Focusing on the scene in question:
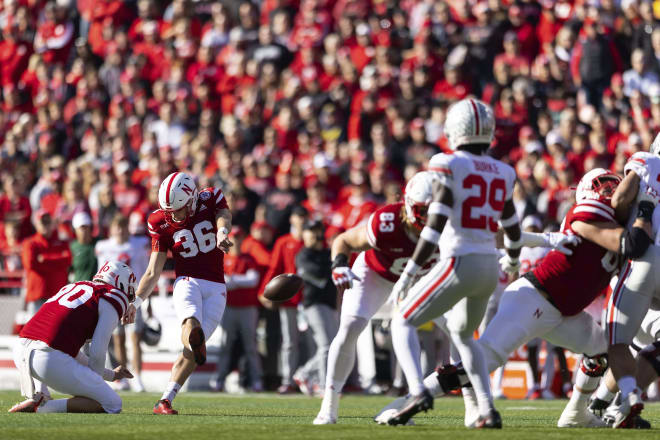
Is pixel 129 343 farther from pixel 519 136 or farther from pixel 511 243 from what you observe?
pixel 511 243

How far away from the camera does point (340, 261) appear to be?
7.49 metres

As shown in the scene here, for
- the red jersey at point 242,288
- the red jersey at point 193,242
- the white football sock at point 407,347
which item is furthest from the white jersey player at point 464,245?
the red jersey at point 242,288

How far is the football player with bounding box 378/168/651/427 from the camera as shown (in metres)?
7.32

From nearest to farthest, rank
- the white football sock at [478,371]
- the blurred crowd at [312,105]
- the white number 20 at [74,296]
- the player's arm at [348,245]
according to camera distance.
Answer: the white football sock at [478,371] < the player's arm at [348,245] < the white number 20 at [74,296] < the blurred crowd at [312,105]

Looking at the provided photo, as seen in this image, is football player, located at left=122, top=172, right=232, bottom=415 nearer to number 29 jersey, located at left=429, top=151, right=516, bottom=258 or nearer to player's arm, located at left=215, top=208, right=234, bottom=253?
player's arm, located at left=215, top=208, right=234, bottom=253

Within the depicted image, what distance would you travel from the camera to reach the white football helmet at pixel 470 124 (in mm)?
6953

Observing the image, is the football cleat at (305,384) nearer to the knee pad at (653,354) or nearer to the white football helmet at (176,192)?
the white football helmet at (176,192)

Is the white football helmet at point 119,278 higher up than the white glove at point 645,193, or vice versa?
the white glove at point 645,193

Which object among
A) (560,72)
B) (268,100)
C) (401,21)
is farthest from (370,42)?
(560,72)

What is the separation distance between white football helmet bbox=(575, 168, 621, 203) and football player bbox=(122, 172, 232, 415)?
2.67 m

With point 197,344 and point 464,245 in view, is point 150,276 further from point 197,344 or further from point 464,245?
Answer: point 464,245

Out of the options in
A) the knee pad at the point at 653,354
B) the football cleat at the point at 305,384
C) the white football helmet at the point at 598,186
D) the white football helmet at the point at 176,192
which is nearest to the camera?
the knee pad at the point at 653,354

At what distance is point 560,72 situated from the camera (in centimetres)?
1525

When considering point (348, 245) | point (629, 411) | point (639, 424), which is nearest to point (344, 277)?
point (348, 245)
